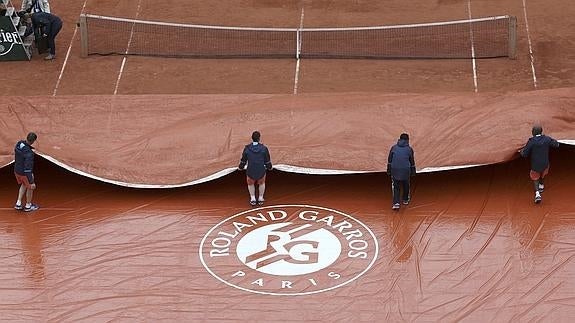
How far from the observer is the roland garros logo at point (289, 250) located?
15414 millimetres

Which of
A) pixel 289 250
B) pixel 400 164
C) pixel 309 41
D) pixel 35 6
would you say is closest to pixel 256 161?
pixel 289 250

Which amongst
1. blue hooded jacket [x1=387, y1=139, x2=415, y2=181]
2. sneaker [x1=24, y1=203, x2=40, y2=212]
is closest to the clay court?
sneaker [x1=24, y1=203, x2=40, y2=212]

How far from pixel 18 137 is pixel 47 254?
10.2 feet

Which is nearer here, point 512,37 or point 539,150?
point 539,150

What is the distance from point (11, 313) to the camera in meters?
14.7

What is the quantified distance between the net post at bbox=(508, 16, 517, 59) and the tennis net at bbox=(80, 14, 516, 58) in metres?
0.10

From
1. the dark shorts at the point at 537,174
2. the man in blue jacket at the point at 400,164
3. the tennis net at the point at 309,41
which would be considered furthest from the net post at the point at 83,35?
the dark shorts at the point at 537,174

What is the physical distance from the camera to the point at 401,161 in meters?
16.7

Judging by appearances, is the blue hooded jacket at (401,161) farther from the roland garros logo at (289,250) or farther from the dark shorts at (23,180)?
the dark shorts at (23,180)

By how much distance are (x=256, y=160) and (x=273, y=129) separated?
166 cm

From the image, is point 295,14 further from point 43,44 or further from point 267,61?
point 43,44

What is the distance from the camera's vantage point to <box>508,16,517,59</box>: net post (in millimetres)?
21922

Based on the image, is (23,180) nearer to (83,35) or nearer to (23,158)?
(23,158)

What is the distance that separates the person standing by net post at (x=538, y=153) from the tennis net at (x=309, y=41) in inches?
229
